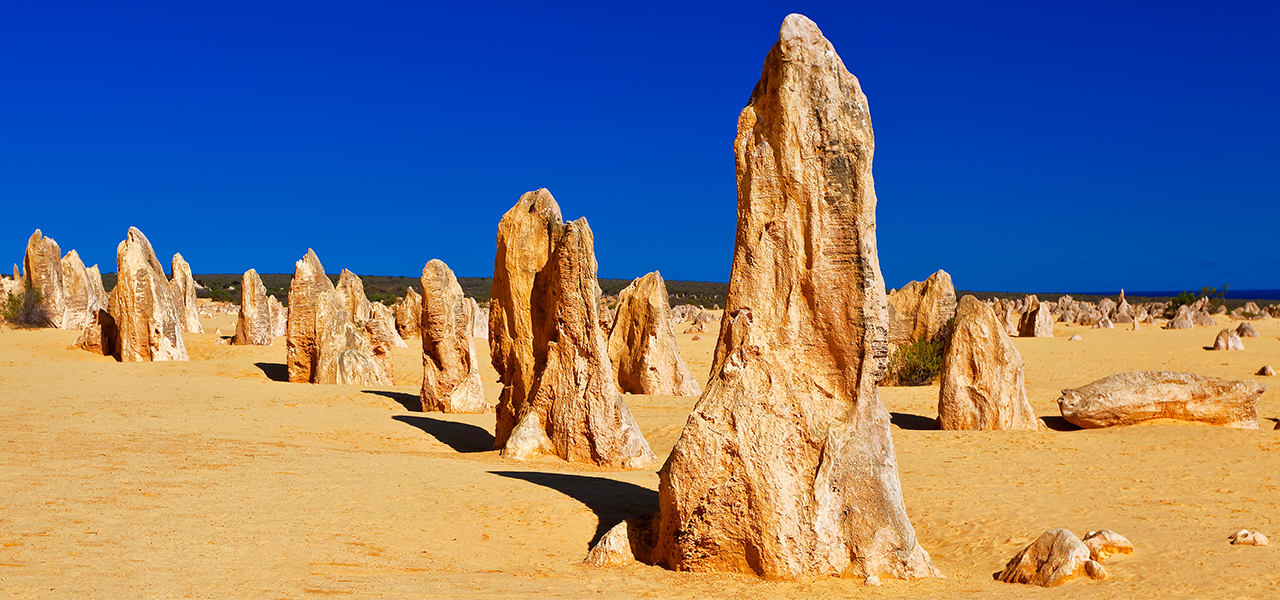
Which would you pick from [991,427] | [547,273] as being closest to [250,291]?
[547,273]

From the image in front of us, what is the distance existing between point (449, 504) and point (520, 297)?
4.52m

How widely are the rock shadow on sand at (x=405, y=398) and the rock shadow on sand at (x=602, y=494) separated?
20.9 feet

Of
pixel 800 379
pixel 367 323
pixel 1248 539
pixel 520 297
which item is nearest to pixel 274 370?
pixel 367 323

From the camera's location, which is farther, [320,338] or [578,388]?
[320,338]

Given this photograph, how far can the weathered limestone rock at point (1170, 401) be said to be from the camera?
1148 cm

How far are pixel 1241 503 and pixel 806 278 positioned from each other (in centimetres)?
474

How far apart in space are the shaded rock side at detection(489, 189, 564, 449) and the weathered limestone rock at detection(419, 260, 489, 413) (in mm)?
2417

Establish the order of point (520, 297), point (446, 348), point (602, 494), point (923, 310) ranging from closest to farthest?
point (602, 494) < point (520, 297) < point (446, 348) < point (923, 310)

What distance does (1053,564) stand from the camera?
559 cm

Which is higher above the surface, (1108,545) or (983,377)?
(983,377)

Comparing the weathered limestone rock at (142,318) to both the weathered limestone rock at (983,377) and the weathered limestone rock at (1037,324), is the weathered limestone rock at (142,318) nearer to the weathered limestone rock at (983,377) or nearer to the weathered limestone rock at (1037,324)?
the weathered limestone rock at (983,377)

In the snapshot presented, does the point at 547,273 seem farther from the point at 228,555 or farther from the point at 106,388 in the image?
Answer: the point at 106,388

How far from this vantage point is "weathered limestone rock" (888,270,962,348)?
20.8 metres

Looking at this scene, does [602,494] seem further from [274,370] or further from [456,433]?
[274,370]
